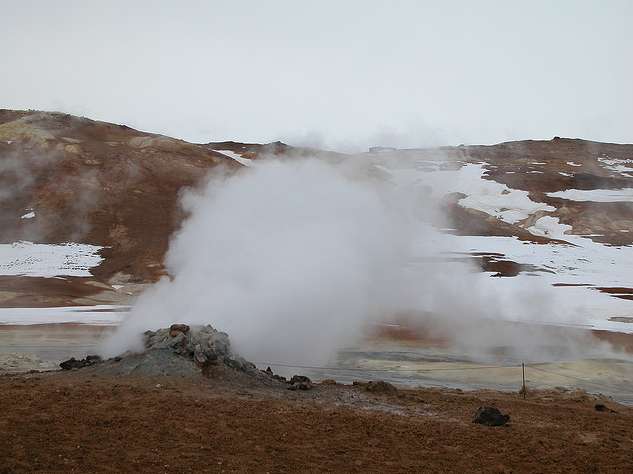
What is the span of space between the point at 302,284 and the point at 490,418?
1025 cm

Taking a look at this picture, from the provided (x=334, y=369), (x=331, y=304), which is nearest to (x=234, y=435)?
(x=334, y=369)

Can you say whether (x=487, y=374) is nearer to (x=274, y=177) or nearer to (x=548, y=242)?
(x=274, y=177)

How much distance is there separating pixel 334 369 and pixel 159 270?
95.5 feet

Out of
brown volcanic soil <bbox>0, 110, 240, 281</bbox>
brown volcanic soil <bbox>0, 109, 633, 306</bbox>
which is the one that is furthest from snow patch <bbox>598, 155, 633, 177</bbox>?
brown volcanic soil <bbox>0, 110, 240, 281</bbox>

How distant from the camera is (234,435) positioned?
9.98 metres

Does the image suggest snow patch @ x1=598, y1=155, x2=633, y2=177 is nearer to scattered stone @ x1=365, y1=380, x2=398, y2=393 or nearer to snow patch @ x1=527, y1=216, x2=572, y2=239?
snow patch @ x1=527, y1=216, x2=572, y2=239

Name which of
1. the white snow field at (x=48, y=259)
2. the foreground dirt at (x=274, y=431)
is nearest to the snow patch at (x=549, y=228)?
the white snow field at (x=48, y=259)

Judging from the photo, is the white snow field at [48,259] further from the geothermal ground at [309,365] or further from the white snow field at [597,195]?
the white snow field at [597,195]

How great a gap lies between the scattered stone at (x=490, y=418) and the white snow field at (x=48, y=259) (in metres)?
36.8

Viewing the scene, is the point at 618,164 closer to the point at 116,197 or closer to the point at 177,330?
the point at 116,197

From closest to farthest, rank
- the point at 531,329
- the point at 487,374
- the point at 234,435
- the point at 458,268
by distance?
the point at 234,435, the point at 487,374, the point at 531,329, the point at 458,268

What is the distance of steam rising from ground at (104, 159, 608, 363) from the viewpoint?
18641 mm

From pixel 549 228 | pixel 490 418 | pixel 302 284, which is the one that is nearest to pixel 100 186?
pixel 302 284

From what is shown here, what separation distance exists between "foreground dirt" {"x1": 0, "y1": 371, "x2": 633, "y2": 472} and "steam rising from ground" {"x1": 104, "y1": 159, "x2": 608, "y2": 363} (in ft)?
13.4
